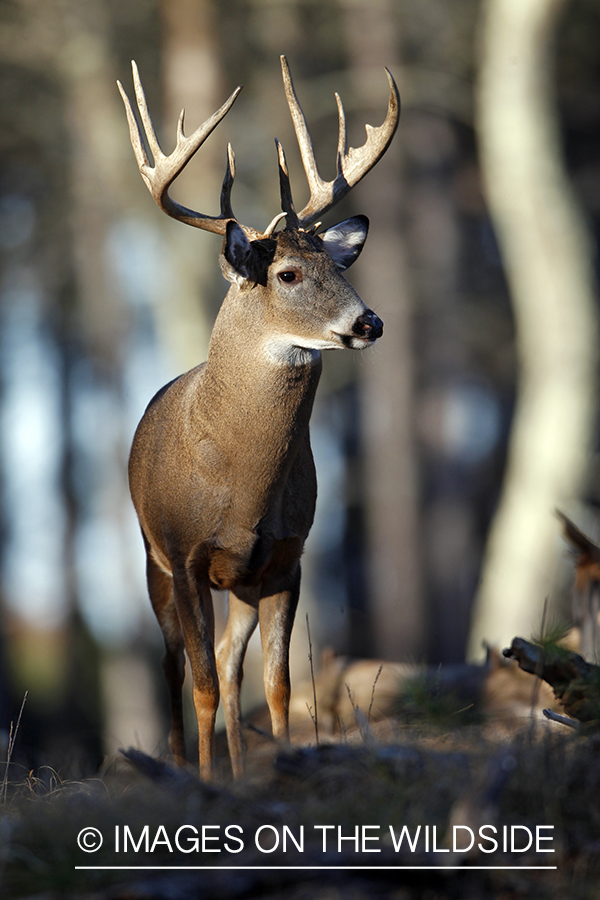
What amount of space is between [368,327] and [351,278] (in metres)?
14.6

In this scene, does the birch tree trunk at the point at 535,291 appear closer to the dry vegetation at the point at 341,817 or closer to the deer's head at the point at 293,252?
the deer's head at the point at 293,252

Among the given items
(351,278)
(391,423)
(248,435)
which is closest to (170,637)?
(248,435)

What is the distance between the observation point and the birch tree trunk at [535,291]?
49.5 feet

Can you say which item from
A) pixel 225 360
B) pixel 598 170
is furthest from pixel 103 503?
pixel 225 360

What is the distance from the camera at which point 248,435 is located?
5.29 metres

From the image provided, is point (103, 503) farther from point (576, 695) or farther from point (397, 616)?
point (576, 695)

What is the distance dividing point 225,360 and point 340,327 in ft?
2.35

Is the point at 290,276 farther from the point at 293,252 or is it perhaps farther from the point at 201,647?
the point at 201,647

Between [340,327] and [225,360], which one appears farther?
[225,360]

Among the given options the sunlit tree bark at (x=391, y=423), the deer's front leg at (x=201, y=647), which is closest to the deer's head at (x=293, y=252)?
the deer's front leg at (x=201, y=647)

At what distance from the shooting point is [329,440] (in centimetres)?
2162

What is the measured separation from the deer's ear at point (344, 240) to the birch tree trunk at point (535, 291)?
9.57 metres

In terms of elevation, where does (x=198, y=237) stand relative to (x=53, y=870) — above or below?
above

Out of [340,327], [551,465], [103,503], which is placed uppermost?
[340,327]
